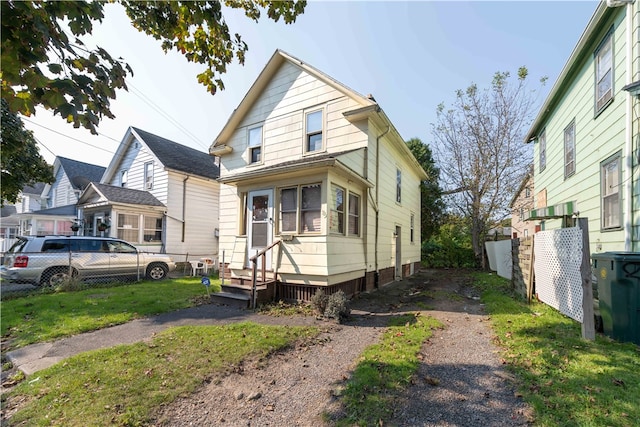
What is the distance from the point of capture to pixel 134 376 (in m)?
3.57

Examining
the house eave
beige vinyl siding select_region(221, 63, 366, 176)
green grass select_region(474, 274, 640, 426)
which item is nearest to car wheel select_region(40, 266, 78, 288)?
the house eave

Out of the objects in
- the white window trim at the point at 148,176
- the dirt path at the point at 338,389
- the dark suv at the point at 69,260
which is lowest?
the dirt path at the point at 338,389

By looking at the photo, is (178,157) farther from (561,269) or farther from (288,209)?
(561,269)

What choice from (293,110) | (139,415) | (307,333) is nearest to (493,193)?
(293,110)

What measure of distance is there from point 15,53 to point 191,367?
379 cm

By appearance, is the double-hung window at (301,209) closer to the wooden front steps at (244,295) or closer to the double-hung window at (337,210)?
the double-hung window at (337,210)

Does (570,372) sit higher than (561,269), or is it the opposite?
(561,269)

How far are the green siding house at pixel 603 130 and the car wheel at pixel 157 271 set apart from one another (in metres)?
13.9

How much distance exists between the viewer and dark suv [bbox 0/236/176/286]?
354 inches

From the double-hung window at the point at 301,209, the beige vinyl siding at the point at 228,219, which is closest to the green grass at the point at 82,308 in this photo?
the beige vinyl siding at the point at 228,219

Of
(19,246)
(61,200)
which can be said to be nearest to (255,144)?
(19,246)

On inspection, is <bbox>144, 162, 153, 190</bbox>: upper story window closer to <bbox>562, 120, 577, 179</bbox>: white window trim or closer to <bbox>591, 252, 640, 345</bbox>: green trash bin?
<bbox>591, 252, 640, 345</bbox>: green trash bin

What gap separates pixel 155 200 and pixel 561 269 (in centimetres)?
1631

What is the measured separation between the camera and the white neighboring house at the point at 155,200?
13945 mm
